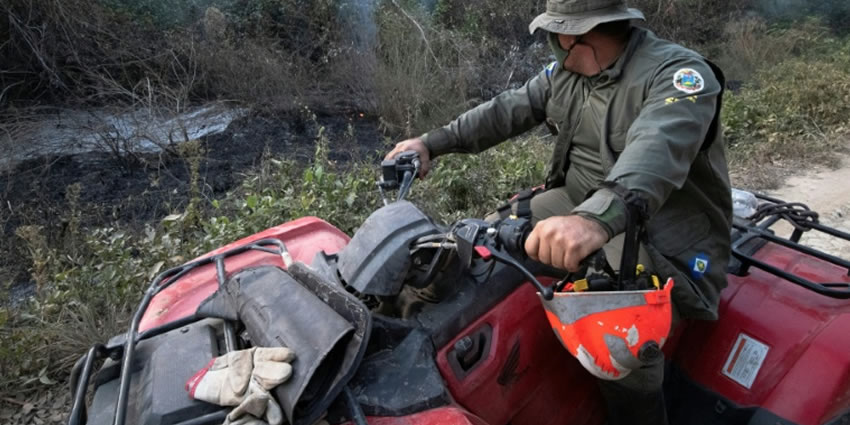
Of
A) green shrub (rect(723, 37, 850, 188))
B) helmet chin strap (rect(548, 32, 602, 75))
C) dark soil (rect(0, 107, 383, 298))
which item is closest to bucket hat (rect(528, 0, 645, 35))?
helmet chin strap (rect(548, 32, 602, 75))

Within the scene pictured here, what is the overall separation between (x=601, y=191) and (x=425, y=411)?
32.4 inches

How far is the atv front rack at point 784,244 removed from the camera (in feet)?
7.59

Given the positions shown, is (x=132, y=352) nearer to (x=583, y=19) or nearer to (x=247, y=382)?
(x=247, y=382)

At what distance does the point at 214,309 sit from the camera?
6.14 ft

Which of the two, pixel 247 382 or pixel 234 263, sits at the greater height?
pixel 247 382

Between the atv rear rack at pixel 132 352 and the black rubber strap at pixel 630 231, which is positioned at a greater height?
the black rubber strap at pixel 630 231

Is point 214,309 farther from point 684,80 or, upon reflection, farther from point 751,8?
point 751,8

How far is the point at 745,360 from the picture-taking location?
2.37 meters

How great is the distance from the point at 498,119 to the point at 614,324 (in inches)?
59.8

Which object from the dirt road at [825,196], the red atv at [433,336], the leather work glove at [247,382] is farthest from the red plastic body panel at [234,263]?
the dirt road at [825,196]

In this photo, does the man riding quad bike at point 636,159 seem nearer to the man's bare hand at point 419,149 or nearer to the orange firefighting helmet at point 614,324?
the man's bare hand at point 419,149

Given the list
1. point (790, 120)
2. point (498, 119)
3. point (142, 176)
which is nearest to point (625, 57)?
point (498, 119)

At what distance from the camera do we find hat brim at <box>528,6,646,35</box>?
7.22 feet

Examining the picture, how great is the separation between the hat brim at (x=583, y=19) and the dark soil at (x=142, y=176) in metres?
4.02
